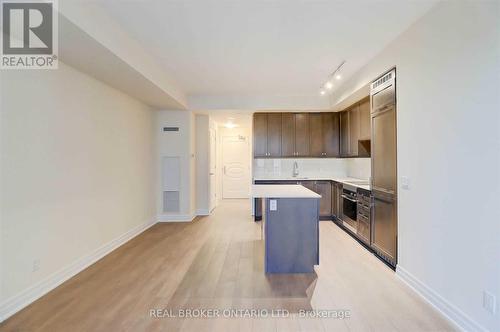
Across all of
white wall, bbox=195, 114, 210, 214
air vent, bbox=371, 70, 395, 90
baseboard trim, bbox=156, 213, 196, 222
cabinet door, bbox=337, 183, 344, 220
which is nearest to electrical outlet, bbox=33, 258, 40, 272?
baseboard trim, bbox=156, 213, 196, 222

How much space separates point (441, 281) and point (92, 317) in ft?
10.1

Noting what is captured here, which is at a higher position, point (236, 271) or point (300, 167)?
point (300, 167)

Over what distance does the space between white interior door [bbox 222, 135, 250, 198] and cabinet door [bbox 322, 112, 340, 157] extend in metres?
3.49

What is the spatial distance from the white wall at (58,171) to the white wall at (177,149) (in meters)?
1.11

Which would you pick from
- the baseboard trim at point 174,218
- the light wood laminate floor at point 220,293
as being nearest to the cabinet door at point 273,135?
the baseboard trim at point 174,218

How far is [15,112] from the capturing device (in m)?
2.17

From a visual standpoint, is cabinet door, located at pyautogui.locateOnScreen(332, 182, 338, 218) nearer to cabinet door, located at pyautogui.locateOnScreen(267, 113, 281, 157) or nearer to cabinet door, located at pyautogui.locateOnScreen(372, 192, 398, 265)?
cabinet door, located at pyautogui.locateOnScreen(267, 113, 281, 157)

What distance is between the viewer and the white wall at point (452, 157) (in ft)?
5.48

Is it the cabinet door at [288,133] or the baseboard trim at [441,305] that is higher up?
the cabinet door at [288,133]

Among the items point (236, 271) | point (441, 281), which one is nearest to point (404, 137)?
point (441, 281)

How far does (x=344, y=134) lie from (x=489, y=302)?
3930mm

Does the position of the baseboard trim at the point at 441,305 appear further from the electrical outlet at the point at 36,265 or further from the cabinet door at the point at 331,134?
the electrical outlet at the point at 36,265

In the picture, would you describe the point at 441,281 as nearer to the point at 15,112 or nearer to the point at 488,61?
the point at 488,61

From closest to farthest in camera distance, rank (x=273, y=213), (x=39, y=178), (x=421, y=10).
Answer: (x=421, y=10) → (x=39, y=178) → (x=273, y=213)
